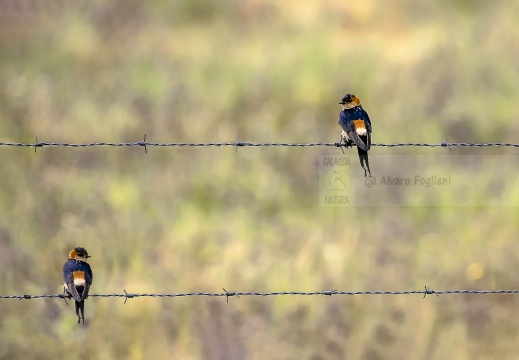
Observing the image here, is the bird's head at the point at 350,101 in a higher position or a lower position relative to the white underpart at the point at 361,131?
higher

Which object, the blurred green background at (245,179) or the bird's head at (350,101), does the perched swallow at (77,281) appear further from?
the blurred green background at (245,179)

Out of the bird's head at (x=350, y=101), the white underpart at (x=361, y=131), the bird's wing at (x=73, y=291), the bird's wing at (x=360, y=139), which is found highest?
the bird's head at (x=350, y=101)

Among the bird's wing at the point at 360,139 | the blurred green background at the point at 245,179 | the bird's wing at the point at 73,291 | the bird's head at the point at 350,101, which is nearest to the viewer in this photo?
the bird's wing at the point at 73,291

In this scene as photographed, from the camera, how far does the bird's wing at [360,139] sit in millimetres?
8016

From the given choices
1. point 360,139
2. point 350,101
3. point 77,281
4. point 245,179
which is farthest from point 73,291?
point 245,179

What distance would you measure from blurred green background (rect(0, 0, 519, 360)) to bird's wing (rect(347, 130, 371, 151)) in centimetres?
380

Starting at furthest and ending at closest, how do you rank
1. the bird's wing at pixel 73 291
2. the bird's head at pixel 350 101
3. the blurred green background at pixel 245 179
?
the blurred green background at pixel 245 179
the bird's head at pixel 350 101
the bird's wing at pixel 73 291

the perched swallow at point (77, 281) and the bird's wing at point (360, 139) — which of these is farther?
the bird's wing at point (360, 139)

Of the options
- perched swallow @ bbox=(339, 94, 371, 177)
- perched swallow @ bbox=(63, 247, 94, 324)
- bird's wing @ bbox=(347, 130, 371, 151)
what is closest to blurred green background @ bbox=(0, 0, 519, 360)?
perched swallow @ bbox=(63, 247, 94, 324)

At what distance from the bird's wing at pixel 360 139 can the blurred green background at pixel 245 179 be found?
3804mm

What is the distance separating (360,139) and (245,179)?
5.72 meters

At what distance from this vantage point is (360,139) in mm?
8047

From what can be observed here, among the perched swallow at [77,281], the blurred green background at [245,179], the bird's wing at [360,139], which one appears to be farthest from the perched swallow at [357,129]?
the blurred green background at [245,179]

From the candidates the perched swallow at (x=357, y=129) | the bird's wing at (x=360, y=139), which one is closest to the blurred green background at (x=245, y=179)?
the perched swallow at (x=357, y=129)
